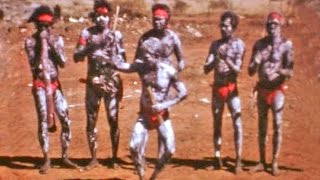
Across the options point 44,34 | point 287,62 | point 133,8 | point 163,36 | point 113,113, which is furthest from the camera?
point 133,8

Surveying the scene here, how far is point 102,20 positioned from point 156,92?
6.20 feet

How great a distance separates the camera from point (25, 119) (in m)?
19.3

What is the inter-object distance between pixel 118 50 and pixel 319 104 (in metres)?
8.19

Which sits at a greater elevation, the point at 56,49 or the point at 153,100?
the point at 56,49

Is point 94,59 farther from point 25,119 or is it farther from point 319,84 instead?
point 319,84

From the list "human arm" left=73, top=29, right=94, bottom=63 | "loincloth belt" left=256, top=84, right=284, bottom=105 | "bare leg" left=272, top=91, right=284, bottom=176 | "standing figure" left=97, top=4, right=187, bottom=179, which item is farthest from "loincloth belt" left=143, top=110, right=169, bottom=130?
"bare leg" left=272, top=91, right=284, bottom=176

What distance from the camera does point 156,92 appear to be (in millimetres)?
13250

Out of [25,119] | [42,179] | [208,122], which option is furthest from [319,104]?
[42,179]

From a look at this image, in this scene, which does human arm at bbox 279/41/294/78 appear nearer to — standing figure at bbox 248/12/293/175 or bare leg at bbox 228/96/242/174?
standing figure at bbox 248/12/293/175

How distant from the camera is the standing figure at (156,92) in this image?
1299 centimetres

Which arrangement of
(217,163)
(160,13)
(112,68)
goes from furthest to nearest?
(217,163) → (112,68) → (160,13)

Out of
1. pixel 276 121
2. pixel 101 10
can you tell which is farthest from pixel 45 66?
pixel 276 121

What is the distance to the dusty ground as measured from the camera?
15.1 m

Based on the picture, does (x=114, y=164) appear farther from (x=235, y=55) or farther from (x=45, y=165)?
(x=235, y=55)
